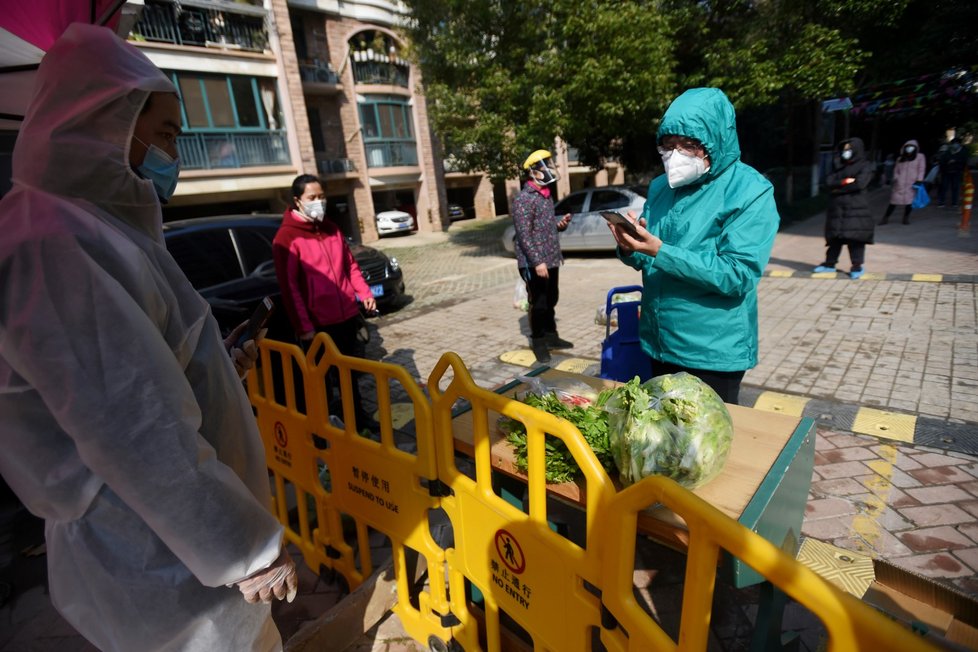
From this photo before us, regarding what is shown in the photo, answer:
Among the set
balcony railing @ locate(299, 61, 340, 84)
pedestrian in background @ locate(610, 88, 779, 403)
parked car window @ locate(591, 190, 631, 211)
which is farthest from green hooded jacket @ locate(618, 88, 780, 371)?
balcony railing @ locate(299, 61, 340, 84)

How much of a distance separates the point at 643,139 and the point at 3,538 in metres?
14.1

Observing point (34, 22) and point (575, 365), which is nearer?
point (34, 22)

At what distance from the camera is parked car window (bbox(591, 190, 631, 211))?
1132 centimetres

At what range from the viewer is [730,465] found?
1.74 meters

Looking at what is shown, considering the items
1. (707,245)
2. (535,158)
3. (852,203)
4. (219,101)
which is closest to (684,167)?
(707,245)

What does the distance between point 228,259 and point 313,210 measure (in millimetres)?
2181

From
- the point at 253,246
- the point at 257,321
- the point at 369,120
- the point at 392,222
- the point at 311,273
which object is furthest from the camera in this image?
the point at 392,222

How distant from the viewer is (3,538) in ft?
10.8

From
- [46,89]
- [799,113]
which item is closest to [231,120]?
[46,89]

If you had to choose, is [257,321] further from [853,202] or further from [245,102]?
[245,102]

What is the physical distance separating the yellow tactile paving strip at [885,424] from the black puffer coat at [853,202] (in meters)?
4.54

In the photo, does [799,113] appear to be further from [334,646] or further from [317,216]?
[334,646]

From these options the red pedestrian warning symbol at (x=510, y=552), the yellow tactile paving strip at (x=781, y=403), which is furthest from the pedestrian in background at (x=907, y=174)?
the red pedestrian warning symbol at (x=510, y=552)

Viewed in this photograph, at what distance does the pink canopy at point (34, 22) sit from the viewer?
6.58ft
